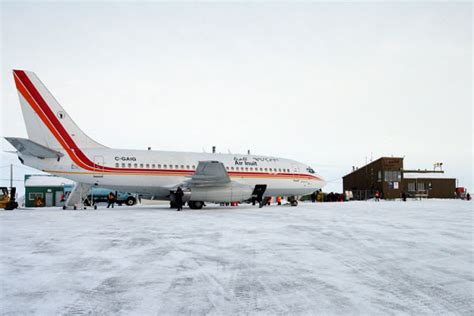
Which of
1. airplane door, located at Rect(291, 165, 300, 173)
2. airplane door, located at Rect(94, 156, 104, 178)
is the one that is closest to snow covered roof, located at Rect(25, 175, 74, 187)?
airplane door, located at Rect(94, 156, 104, 178)

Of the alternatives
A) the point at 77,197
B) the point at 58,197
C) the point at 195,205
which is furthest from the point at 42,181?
the point at 195,205

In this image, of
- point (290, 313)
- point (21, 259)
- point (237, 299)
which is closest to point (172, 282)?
point (237, 299)

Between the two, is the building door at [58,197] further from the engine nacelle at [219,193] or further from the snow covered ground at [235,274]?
the snow covered ground at [235,274]

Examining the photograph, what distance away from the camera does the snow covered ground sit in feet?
12.7

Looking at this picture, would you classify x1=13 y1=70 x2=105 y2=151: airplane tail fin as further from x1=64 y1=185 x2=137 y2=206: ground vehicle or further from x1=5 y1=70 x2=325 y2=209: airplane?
x1=64 y1=185 x2=137 y2=206: ground vehicle

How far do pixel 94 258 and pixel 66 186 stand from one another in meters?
36.9

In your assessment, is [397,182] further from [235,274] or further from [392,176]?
[235,274]

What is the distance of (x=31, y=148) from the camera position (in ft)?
56.0

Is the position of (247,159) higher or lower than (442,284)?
higher

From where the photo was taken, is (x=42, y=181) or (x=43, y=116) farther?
(x=42, y=181)

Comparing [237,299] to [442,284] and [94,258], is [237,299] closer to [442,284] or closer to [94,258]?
[442,284]

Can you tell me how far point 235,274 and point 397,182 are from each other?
4546 cm

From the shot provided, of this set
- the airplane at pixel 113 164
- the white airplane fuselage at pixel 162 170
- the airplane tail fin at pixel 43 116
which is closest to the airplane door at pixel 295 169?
the white airplane fuselage at pixel 162 170

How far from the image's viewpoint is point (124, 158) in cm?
1936
